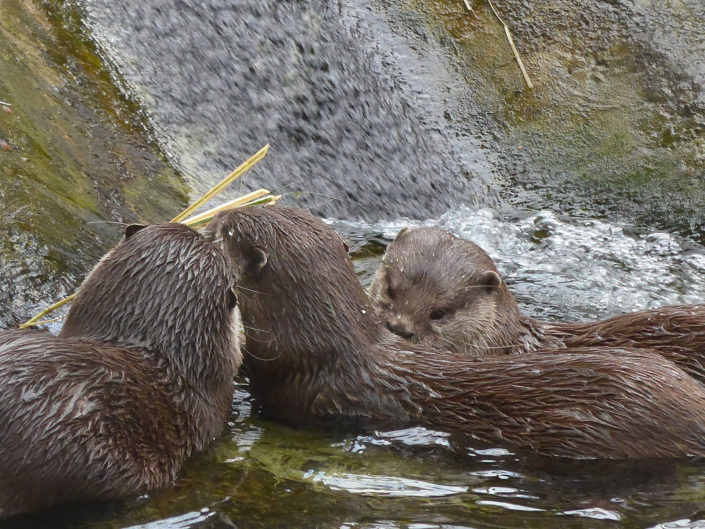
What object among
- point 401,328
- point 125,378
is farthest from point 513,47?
point 125,378

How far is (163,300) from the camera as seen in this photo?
3.50m

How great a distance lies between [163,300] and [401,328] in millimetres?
1308

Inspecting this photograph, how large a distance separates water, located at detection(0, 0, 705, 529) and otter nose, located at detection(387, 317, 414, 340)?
677 mm

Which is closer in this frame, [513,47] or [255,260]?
[255,260]

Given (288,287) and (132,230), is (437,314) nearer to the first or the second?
(288,287)

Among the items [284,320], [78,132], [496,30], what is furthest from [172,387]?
[496,30]

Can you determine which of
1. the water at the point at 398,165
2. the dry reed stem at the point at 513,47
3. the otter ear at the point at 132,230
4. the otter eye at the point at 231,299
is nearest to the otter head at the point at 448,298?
the water at the point at 398,165

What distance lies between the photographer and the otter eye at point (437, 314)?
15.4 ft

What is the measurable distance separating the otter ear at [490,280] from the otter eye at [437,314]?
0.73ft

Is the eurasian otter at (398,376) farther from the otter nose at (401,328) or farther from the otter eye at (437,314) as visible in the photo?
the otter eye at (437,314)

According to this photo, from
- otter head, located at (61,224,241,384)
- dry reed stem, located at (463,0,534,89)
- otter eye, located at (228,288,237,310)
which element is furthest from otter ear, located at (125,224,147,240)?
dry reed stem, located at (463,0,534,89)

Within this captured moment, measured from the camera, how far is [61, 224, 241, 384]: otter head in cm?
348

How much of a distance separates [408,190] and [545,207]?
927 mm

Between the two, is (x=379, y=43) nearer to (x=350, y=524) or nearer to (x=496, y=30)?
(x=496, y=30)
